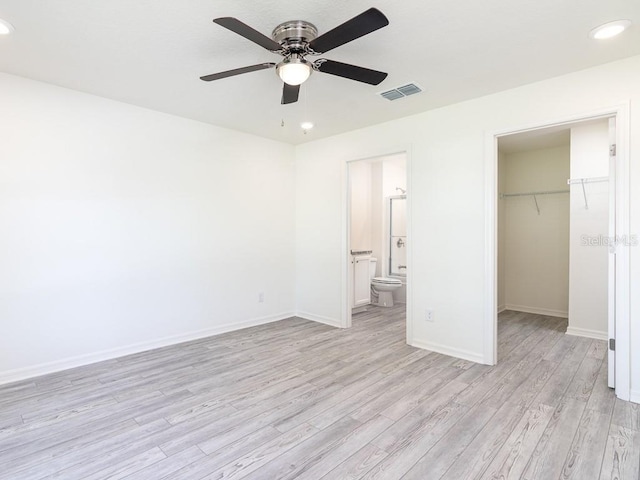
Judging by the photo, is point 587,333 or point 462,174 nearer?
point 462,174

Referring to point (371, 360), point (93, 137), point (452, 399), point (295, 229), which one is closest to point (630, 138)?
point (452, 399)

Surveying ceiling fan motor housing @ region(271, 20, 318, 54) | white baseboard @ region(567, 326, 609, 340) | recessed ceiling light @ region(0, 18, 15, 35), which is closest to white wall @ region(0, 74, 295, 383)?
recessed ceiling light @ region(0, 18, 15, 35)

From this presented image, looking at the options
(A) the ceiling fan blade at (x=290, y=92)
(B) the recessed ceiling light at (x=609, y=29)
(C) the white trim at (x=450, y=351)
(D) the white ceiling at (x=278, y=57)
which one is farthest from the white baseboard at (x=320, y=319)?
(B) the recessed ceiling light at (x=609, y=29)

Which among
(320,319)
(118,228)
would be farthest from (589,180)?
(118,228)

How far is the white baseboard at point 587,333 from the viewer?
3.97 meters

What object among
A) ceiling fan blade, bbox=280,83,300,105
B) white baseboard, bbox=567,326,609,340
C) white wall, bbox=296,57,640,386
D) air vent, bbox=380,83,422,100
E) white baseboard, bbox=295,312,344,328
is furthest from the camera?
white baseboard, bbox=295,312,344,328

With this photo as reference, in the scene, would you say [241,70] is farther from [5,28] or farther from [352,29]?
[5,28]

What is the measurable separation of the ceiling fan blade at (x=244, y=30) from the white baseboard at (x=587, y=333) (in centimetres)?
455

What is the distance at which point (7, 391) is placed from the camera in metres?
2.64

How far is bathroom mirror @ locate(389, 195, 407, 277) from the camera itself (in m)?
6.23

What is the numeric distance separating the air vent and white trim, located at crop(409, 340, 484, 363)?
250 cm

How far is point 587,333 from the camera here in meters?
4.07

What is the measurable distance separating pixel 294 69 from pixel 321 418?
7.33 feet

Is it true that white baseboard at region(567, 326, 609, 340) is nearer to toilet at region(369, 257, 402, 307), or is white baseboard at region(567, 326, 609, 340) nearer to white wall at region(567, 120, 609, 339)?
white wall at region(567, 120, 609, 339)
